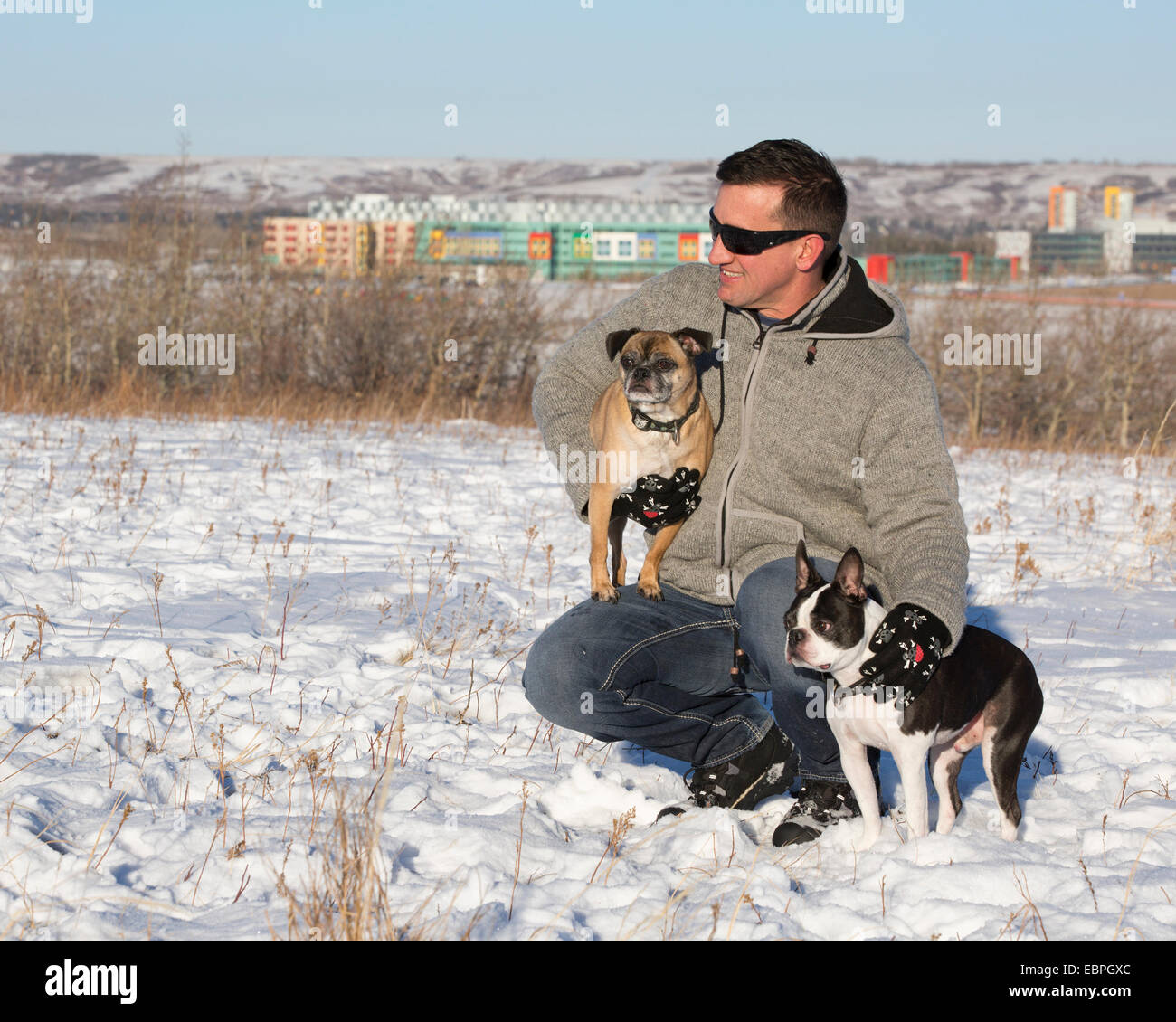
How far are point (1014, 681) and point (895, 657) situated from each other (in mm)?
565

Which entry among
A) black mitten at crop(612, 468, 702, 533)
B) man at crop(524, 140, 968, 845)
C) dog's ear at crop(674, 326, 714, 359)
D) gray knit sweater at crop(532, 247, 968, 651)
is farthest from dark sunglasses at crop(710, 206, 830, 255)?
black mitten at crop(612, 468, 702, 533)

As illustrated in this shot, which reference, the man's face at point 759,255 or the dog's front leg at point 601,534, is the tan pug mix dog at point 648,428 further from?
the man's face at point 759,255

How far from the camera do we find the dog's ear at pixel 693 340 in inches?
149

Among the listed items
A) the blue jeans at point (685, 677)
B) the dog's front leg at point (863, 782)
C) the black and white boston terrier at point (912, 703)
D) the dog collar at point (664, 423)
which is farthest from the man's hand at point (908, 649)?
the dog collar at point (664, 423)

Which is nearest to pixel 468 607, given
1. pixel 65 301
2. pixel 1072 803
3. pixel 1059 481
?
pixel 1072 803

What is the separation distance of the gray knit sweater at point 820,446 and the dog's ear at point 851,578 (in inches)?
5.6

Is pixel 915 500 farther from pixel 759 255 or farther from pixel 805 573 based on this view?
pixel 759 255

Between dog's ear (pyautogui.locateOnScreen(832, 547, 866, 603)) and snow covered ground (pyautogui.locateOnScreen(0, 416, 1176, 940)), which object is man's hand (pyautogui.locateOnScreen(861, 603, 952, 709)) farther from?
snow covered ground (pyautogui.locateOnScreen(0, 416, 1176, 940))

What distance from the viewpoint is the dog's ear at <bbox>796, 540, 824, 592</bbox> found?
3180 mm

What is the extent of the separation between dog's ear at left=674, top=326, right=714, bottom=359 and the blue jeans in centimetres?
80

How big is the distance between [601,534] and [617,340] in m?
0.70

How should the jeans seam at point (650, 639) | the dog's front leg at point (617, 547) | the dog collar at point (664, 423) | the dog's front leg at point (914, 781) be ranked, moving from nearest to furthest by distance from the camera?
1. the dog's front leg at point (914, 781)
2. the jeans seam at point (650, 639)
3. the dog collar at point (664, 423)
4. the dog's front leg at point (617, 547)
